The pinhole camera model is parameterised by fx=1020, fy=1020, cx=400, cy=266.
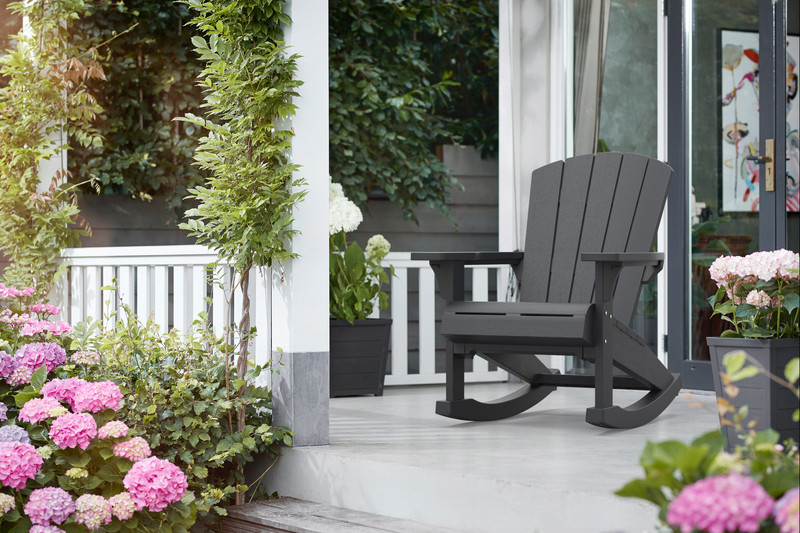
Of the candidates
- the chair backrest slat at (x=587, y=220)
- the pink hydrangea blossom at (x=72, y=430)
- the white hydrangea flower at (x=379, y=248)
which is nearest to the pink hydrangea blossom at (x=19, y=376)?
the pink hydrangea blossom at (x=72, y=430)

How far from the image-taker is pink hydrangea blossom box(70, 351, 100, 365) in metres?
3.17

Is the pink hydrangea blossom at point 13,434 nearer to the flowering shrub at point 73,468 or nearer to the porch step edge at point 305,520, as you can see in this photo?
the flowering shrub at point 73,468

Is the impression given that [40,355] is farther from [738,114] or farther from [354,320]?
[738,114]

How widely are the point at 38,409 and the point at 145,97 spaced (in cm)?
311

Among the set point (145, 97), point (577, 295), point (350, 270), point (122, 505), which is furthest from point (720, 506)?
point (145, 97)

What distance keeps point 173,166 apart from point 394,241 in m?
1.33

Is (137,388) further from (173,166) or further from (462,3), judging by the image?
(462,3)

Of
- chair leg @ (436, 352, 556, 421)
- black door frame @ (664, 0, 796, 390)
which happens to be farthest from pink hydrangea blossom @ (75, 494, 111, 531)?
black door frame @ (664, 0, 796, 390)

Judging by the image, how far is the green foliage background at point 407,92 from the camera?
18.7ft

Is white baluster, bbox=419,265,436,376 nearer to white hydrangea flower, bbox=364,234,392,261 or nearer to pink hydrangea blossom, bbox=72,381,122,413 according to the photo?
white hydrangea flower, bbox=364,234,392,261

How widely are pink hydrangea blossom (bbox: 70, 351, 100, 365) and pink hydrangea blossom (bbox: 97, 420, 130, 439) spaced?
0.44m

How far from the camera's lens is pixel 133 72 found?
217 inches

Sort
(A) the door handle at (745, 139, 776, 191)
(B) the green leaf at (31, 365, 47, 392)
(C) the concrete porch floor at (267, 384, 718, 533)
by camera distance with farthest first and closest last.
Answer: (A) the door handle at (745, 139, 776, 191)
(B) the green leaf at (31, 365, 47, 392)
(C) the concrete porch floor at (267, 384, 718, 533)

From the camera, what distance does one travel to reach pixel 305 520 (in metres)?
2.79
